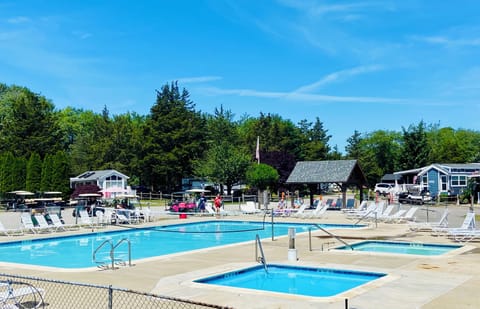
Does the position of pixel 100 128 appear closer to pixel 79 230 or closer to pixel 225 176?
pixel 225 176

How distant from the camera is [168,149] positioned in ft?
205

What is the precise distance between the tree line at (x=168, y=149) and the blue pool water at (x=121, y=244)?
67.2ft

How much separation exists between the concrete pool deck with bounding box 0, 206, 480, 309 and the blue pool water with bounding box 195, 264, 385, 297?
31cm

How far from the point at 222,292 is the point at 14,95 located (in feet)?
281

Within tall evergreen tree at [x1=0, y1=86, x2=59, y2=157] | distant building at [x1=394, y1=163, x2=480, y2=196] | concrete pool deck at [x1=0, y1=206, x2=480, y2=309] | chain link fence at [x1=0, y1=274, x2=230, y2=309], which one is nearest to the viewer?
chain link fence at [x1=0, y1=274, x2=230, y2=309]

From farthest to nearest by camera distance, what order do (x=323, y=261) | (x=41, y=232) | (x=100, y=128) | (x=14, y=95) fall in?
(x=14, y=95) < (x=100, y=128) < (x=41, y=232) < (x=323, y=261)

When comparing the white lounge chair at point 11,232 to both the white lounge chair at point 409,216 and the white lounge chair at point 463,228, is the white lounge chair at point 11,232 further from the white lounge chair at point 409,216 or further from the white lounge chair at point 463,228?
the white lounge chair at point 409,216

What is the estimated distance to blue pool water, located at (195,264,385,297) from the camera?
1179 centimetres

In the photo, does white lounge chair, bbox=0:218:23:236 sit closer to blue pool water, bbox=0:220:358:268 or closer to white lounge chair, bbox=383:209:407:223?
blue pool water, bbox=0:220:358:268

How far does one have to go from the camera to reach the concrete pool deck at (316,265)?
9.15m

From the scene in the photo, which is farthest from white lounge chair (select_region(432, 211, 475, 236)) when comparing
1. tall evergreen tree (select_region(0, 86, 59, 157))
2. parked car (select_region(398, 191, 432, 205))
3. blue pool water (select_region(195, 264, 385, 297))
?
tall evergreen tree (select_region(0, 86, 59, 157))

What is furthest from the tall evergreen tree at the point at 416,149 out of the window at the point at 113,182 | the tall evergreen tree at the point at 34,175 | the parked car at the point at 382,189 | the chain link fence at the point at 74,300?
the chain link fence at the point at 74,300

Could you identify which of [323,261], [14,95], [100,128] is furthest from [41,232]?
[14,95]

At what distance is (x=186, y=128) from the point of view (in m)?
63.0
